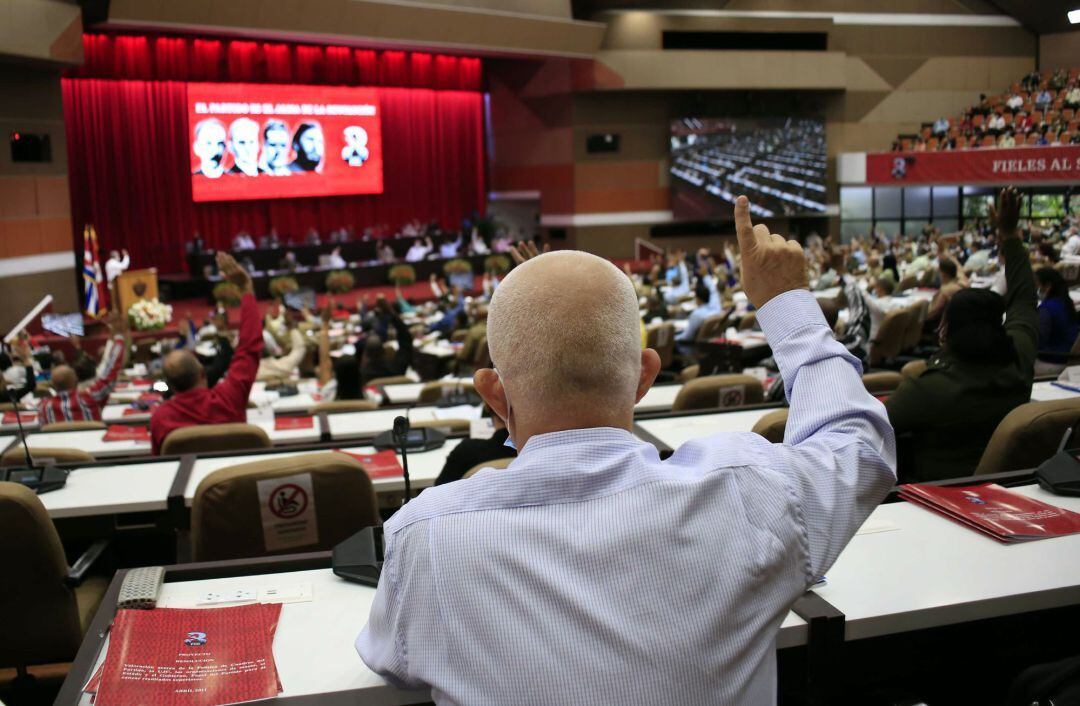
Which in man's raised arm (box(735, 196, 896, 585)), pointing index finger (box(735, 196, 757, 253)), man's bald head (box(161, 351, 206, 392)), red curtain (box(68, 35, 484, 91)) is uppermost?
red curtain (box(68, 35, 484, 91))

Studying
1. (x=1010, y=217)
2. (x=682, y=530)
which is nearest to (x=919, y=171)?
(x=1010, y=217)

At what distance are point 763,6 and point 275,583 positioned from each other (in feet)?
66.3

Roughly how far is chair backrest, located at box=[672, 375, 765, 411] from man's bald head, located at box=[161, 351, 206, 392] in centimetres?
213

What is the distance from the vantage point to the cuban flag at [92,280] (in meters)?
13.8

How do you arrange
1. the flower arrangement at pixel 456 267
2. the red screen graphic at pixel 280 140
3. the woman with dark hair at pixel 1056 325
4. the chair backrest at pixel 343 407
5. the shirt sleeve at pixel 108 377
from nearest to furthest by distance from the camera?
the chair backrest at pixel 343 407 < the shirt sleeve at pixel 108 377 < the woman with dark hair at pixel 1056 325 < the flower arrangement at pixel 456 267 < the red screen graphic at pixel 280 140

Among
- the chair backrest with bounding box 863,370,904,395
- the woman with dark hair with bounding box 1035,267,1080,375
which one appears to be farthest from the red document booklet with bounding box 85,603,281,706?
the woman with dark hair with bounding box 1035,267,1080,375

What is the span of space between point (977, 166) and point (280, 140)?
40.9ft

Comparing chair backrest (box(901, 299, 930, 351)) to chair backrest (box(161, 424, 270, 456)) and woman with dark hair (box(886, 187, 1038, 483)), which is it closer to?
woman with dark hair (box(886, 187, 1038, 483))

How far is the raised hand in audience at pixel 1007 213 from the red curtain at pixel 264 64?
1406 centimetres

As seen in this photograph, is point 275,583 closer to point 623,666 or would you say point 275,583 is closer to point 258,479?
point 258,479

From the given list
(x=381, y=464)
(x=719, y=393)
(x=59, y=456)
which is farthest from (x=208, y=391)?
(x=719, y=393)

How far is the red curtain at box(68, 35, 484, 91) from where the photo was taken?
1545 centimetres

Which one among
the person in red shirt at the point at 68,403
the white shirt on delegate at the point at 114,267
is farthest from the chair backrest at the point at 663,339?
the white shirt on delegate at the point at 114,267

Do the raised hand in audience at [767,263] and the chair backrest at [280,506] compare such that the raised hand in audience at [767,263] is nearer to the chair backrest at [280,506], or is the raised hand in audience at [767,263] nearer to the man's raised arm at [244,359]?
the chair backrest at [280,506]
